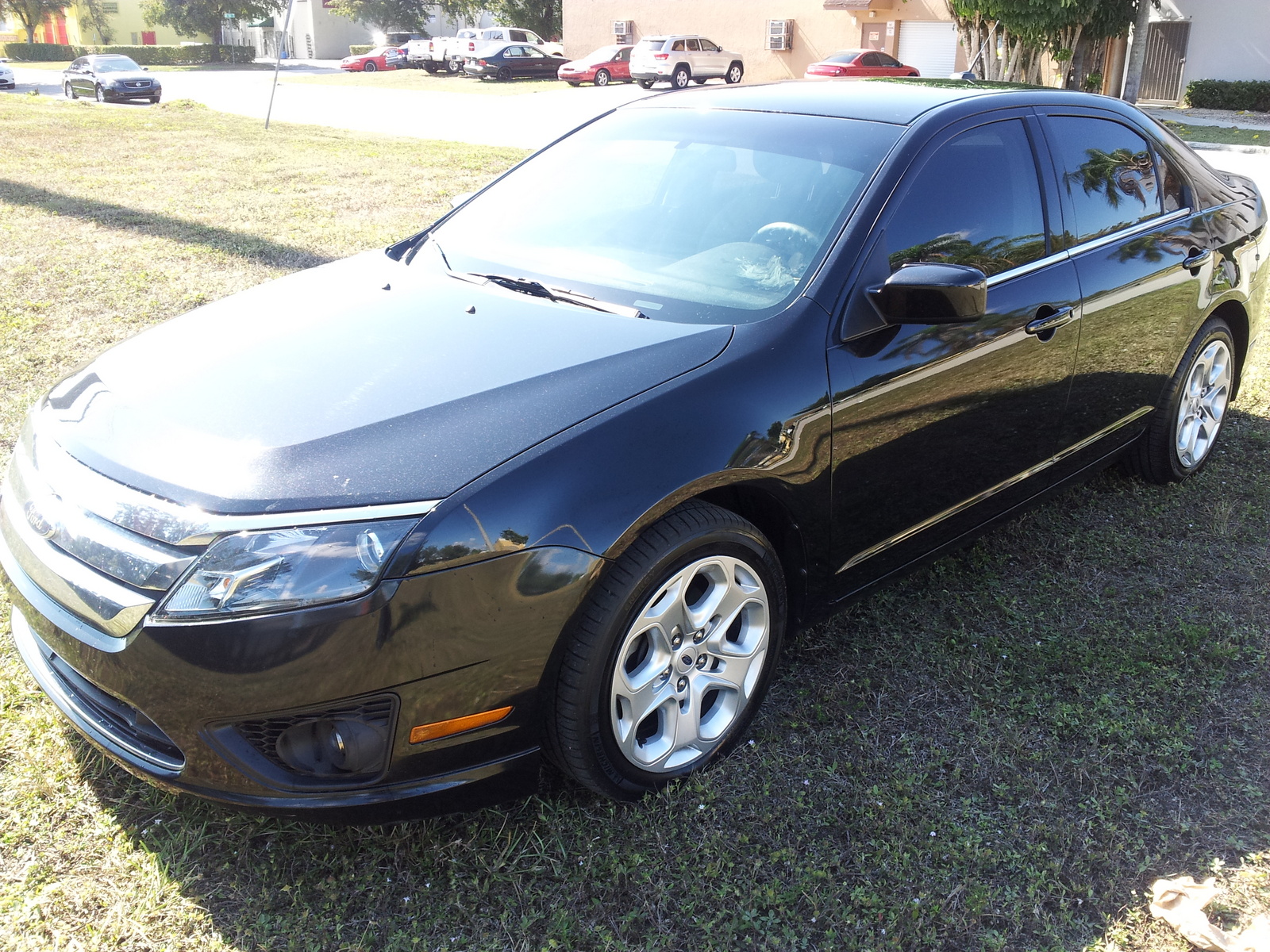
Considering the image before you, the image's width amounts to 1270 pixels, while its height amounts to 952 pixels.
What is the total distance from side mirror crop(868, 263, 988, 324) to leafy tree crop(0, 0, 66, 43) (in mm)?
71861

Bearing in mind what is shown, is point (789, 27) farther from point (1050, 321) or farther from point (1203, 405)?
point (1050, 321)

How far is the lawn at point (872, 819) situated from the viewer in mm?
2211

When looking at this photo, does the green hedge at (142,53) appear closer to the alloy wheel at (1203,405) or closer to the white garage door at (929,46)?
the white garage door at (929,46)

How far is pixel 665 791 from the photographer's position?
2.52 m

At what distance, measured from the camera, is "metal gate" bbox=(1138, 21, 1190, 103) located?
90.4 feet

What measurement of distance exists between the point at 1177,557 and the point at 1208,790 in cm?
139

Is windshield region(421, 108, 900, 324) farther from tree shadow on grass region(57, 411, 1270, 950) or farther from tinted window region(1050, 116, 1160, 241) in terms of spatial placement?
tree shadow on grass region(57, 411, 1270, 950)

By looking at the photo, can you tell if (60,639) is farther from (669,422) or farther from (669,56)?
(669,56)

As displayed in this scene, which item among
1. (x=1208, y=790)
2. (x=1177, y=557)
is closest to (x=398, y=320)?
(x=1208, y=790)

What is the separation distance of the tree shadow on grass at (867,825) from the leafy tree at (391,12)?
62335 millimetres

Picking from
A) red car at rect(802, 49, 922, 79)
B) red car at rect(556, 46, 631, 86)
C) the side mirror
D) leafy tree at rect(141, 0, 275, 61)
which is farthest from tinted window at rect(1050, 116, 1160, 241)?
leafy tree at rect(141, 0, 275, 61)

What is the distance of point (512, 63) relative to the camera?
3850 centimetres

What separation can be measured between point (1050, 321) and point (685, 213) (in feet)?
3.91

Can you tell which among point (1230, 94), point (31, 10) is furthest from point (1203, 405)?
point (31, 10)
